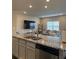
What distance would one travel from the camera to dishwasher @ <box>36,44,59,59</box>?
8.79 ft

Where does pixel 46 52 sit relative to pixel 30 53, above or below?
above

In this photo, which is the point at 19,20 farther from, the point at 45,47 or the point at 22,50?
the point at 45,47

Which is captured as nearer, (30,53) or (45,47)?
(45,47)

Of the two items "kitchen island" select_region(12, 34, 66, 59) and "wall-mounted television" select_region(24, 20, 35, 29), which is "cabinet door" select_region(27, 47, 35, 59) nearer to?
"kitchen island" select_region(12, 34, 66, 59)

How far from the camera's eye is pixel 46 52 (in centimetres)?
301

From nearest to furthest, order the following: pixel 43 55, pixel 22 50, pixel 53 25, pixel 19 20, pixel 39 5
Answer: pixel 43 55 < pixel 22 50 < pixel 39 5 < pixel 19 20 < pixel 53 25

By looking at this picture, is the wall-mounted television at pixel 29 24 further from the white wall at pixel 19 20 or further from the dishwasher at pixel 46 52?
the dishwasher at pixel 46 52

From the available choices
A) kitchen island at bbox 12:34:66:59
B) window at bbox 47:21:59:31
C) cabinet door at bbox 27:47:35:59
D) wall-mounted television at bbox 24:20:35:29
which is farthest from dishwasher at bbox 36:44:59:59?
window at bbox 47:21:59:31

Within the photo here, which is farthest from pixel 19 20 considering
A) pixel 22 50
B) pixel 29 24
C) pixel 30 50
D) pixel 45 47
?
pixel 45 47
